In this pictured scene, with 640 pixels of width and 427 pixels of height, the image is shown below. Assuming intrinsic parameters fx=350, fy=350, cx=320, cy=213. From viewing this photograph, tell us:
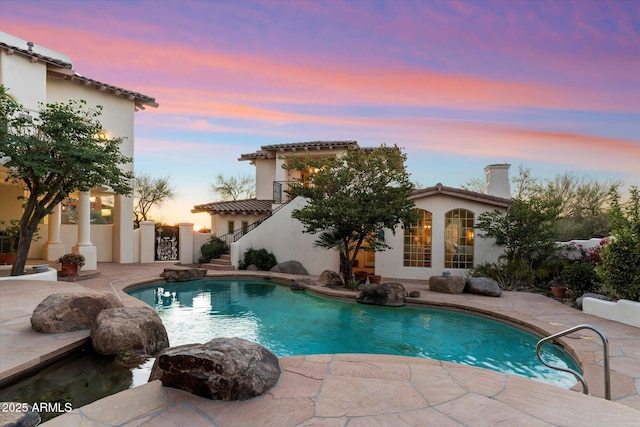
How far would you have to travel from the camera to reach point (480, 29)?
1059cm

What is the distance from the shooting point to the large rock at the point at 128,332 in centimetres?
611

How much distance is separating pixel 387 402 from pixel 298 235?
48.7 feet

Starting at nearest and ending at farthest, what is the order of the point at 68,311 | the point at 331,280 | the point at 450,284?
the point at 68,311 < the point at 450,284 < the point at 331,280

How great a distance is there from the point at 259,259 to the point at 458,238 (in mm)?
9566

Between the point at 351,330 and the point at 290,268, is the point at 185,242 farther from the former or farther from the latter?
the point at 351,330

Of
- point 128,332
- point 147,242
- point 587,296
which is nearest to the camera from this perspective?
point 128,332

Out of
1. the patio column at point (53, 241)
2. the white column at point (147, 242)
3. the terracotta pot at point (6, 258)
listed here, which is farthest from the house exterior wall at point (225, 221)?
the terracotta pot at point (6, 258)

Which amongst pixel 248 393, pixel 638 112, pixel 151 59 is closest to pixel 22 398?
pixel 248 393

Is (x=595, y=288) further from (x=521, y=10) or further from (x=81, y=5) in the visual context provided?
(x=81, y=5)

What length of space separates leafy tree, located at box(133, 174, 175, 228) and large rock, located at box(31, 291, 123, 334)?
83.8 ft

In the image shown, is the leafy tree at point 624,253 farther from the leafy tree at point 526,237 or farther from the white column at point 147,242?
the white column at point 147,242

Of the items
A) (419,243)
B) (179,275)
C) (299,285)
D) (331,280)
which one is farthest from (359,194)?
(179,275)

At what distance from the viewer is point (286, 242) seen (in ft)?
59.9

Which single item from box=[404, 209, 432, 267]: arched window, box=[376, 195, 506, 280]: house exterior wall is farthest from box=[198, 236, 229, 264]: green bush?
box=[404, 209, 432, 267]: arched window
